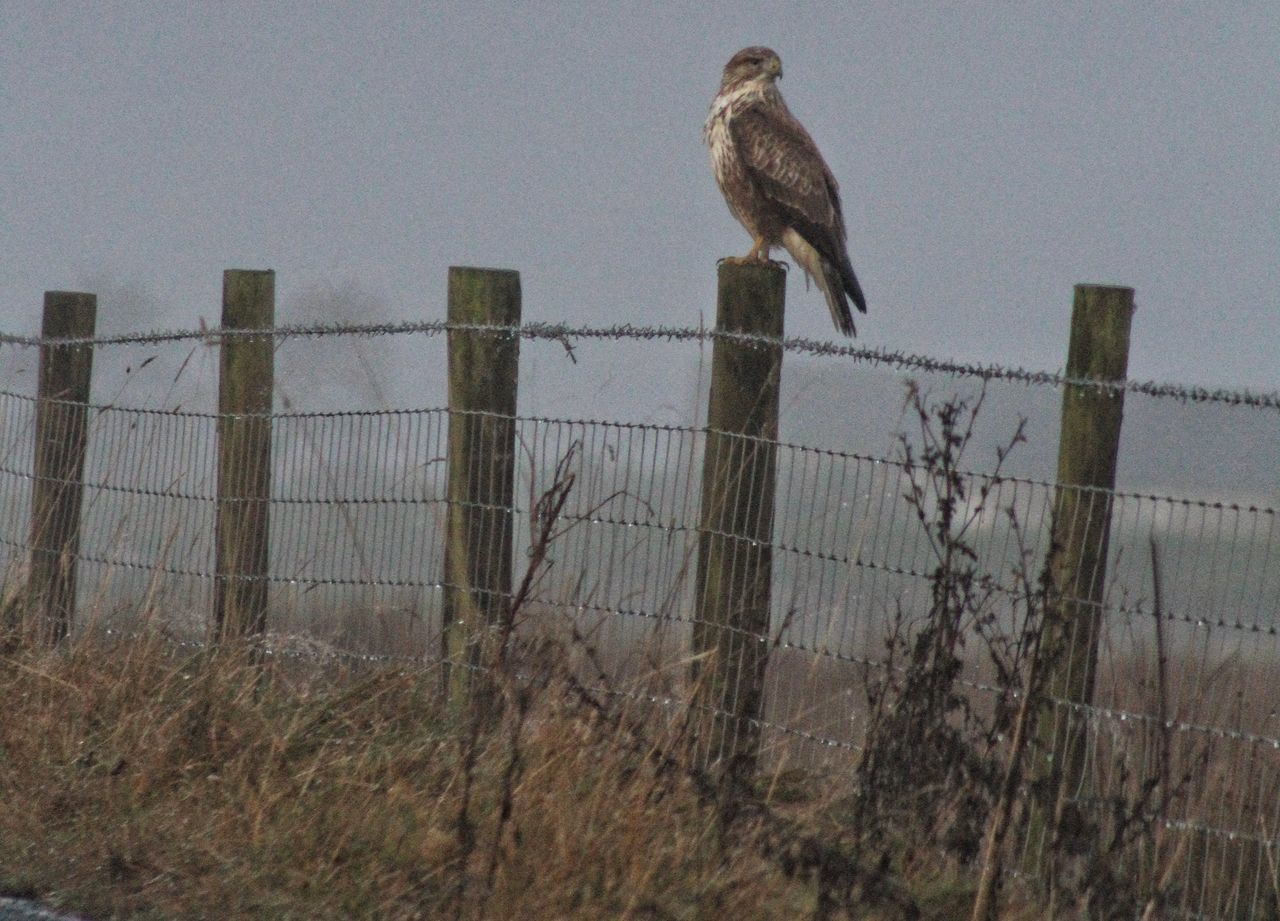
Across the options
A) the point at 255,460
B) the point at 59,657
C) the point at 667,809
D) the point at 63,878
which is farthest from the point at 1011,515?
the point at 255,460

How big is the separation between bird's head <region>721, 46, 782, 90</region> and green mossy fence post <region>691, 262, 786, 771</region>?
4.11 metres

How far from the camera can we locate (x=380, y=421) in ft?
20.4

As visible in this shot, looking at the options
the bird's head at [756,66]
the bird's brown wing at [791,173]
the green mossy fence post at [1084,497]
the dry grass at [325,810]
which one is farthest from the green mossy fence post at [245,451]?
the bird's head at [756,66]

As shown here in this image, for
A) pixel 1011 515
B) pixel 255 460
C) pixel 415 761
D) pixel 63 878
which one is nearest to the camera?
pixel 1011 515

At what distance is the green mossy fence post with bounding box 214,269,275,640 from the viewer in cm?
694

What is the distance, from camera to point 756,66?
375 inches

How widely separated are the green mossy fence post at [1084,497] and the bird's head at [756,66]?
14.8 ft

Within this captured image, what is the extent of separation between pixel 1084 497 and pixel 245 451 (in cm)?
342

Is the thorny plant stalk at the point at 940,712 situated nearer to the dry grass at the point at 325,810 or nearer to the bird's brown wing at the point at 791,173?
the dry grass at the point at 325,810

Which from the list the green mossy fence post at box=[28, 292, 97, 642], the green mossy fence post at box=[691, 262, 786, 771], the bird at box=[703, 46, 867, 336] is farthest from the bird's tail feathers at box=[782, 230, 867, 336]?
the green mossy fence post at box=[28, 292, 97, 642]

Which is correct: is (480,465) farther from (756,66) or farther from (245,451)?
(756,66)

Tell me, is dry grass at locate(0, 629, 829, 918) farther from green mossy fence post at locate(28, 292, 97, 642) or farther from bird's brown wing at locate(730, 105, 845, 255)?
bird's brown wing at locate(730, 105, 845, 255)

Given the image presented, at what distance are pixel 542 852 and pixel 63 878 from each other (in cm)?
123

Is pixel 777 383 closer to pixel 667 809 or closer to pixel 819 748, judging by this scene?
pixel 819 748
